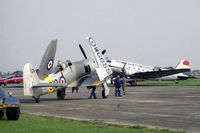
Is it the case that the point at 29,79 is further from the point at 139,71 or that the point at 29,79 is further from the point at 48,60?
the point at 139,71

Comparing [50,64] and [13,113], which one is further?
[50,64]

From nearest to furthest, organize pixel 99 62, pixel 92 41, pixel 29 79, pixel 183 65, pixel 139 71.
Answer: pixel 29 79 → pixel 99 62 → pixel 92 41 → pixel 139 71 → pixel 183 65

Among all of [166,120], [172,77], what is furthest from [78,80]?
[172,77]

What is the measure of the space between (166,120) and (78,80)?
1661cm

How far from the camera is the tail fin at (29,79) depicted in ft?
81.7

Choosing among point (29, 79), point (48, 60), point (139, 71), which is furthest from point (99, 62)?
point (139, 71)

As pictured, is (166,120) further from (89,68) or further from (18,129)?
(89,68)

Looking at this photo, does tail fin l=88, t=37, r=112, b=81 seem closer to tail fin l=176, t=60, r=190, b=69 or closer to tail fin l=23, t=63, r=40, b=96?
tail fin l=23, t=63, r=40, b=96

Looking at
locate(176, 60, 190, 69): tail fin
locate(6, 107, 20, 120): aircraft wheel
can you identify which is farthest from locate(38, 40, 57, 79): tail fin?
locate(176, 60, 190, 69): tail fin

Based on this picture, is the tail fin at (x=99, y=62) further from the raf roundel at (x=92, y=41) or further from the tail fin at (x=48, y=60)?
the tail fin at (x=48, y=60)

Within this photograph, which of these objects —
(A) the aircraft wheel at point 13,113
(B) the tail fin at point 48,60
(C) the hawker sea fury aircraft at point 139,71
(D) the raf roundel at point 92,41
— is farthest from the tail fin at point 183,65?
(A) the aircraft wheel at point 13,113

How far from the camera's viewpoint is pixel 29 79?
25.0m

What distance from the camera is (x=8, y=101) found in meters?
14.1

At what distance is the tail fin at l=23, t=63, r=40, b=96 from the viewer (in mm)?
24906
